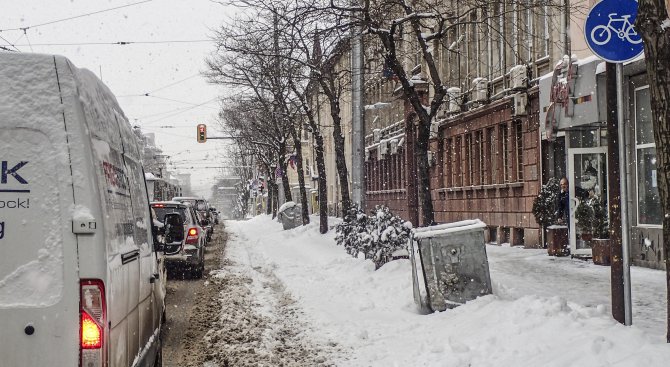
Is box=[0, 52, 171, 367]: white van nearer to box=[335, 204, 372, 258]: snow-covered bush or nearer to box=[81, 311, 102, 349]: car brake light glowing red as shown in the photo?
box=[81, 311, 102, 349]: car brake light glowing red

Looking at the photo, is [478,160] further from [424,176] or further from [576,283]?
[576,283]

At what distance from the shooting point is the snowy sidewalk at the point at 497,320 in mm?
6660

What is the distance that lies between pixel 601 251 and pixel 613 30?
377 inches

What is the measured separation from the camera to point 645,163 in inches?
604

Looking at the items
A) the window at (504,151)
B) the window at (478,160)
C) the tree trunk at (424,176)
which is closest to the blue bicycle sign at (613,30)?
the tree trunk at (424,176)

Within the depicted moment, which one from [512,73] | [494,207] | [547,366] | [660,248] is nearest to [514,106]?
[512,73]

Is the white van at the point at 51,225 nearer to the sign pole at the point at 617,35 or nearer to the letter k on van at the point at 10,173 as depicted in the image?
the letter k on van at the point at 10,173

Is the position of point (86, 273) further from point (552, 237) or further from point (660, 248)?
point (552, 237)

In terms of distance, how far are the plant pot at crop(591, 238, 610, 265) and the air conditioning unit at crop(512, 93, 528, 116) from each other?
6608 millimetres

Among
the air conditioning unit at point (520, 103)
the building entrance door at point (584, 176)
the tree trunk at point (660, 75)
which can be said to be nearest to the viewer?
the tree trunk at point (660, 75)

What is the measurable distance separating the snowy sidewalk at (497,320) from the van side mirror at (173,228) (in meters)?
2.43

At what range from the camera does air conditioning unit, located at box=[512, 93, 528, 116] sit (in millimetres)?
21719

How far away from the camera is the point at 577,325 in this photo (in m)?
7.37

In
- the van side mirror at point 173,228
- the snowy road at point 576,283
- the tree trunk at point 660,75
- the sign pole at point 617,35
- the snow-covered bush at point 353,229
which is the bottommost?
the snowy road at point 576,283
